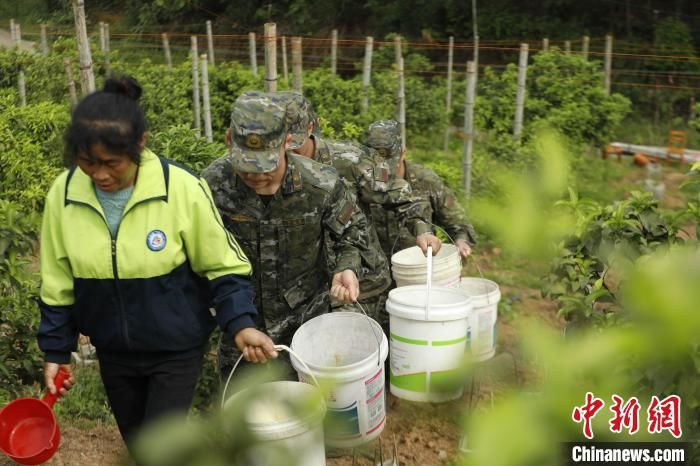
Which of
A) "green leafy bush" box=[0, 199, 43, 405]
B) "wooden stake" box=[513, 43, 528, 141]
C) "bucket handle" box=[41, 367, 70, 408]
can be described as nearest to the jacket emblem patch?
"bucket handle" box=[41, 367, 70, 408]

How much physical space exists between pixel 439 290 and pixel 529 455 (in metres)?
2.68

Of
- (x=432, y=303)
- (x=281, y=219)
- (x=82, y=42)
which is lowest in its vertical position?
(x=432, y=303)

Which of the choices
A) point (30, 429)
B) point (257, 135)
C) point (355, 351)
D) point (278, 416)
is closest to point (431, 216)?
point (355, 351)

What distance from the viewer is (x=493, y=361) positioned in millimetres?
676

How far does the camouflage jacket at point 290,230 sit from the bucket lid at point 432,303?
336 mm

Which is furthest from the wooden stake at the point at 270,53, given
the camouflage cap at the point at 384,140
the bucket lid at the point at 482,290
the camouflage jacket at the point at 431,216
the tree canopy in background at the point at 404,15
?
the tree canopy in background at the point at 404,15

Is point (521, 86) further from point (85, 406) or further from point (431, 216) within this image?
point (85, 406)

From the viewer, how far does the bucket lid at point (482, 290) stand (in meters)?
3.73

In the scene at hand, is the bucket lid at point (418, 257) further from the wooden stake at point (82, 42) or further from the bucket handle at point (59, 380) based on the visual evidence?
the bucket handle at point (59, 380)

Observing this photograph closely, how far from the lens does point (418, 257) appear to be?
13.3 feet

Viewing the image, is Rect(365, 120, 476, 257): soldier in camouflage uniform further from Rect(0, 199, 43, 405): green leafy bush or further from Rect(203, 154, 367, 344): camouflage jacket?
Rect(0, 199, 43, 405): green leafy bush

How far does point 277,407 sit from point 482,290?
11.8 ft

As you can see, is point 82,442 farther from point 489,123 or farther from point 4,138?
point 489,123

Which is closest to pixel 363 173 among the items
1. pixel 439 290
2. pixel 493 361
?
pixel 439 290
